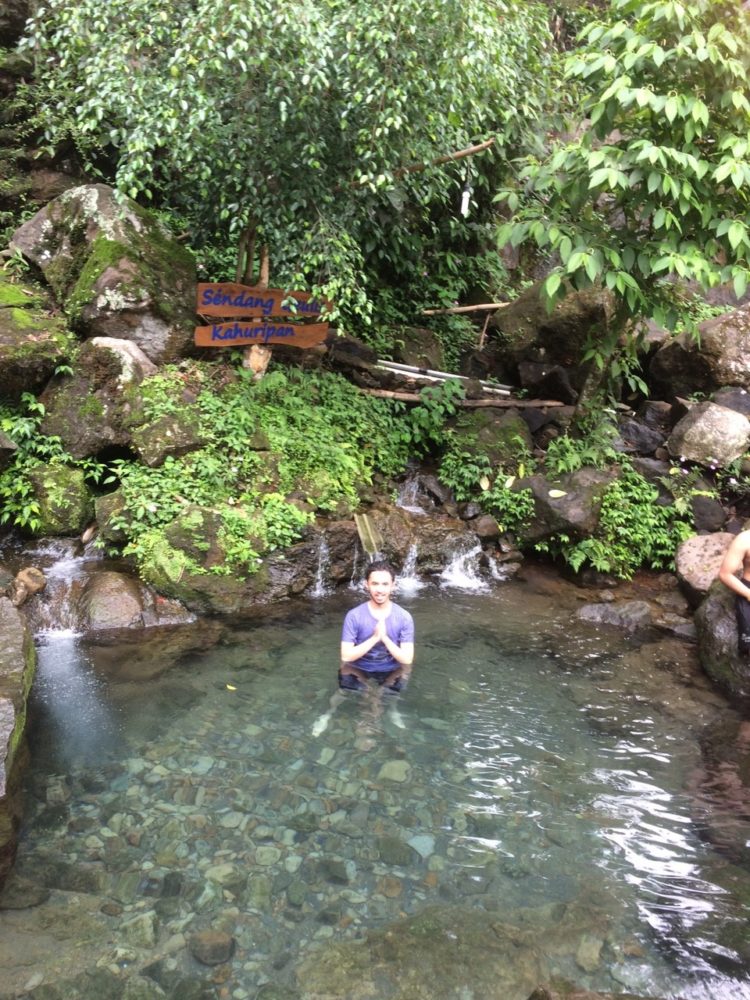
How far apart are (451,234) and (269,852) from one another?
11533 mm

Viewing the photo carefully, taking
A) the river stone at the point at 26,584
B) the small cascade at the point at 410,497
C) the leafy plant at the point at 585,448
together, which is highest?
the leafy plant at the point at 585,448

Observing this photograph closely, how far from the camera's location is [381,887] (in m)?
4.11

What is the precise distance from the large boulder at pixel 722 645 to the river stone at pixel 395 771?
11.8 feet

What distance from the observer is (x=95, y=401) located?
8430 mm

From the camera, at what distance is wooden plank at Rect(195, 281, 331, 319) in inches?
371

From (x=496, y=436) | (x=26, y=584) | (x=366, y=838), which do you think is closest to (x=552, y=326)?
(x=496, y=436)

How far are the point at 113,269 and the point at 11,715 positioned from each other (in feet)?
21.8

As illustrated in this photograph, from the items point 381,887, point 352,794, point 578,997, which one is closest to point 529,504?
point 352,794

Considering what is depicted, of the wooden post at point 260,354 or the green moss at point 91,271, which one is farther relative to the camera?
the wooden post at point 260,354

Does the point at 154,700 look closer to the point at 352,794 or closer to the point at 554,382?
the point at 352,794

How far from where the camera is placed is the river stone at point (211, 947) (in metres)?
3.56

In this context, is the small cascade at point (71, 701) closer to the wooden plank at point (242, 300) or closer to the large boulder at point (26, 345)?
the large boulder at point (26, 345)

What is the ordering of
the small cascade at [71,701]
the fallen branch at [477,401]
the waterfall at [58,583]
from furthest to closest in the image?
the fallen branch at [477,401], the waterfall at [58,583], the small cascade at [71,701]

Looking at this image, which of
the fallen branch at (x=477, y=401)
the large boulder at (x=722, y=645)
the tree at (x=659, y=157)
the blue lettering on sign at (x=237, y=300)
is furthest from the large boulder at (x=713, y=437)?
the blue lettering on sign at (x=237, y=300)
